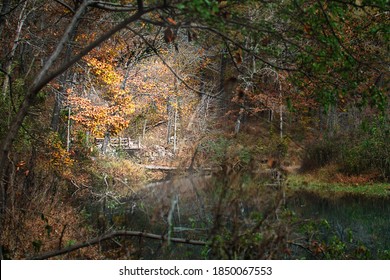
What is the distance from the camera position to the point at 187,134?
24.8m

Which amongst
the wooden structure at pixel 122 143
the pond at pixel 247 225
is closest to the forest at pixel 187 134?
the pond at pixel 247 225

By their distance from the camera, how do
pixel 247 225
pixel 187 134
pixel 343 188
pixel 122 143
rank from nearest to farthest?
pixel 247 225
pixel 343 188
pixel 122 143
pixel 187 134

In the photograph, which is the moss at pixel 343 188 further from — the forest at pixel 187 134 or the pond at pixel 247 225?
the pond at pixel 247 225

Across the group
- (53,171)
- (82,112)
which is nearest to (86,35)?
(82,112)

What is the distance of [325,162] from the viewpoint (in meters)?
21.0

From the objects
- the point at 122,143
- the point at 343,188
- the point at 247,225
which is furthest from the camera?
the point at 122,143

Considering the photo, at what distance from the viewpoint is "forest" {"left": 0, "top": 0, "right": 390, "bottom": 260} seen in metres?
4.39

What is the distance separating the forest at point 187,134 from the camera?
4.39 meters

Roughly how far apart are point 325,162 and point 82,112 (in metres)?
11.6

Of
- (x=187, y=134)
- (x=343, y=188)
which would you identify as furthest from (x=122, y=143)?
(x=343, y=188)

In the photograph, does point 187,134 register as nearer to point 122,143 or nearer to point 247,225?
point 122,143

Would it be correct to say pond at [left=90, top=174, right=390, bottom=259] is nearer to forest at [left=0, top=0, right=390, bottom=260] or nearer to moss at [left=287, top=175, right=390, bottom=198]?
forest at [left=0, top=0, right=390, bottom=260]
